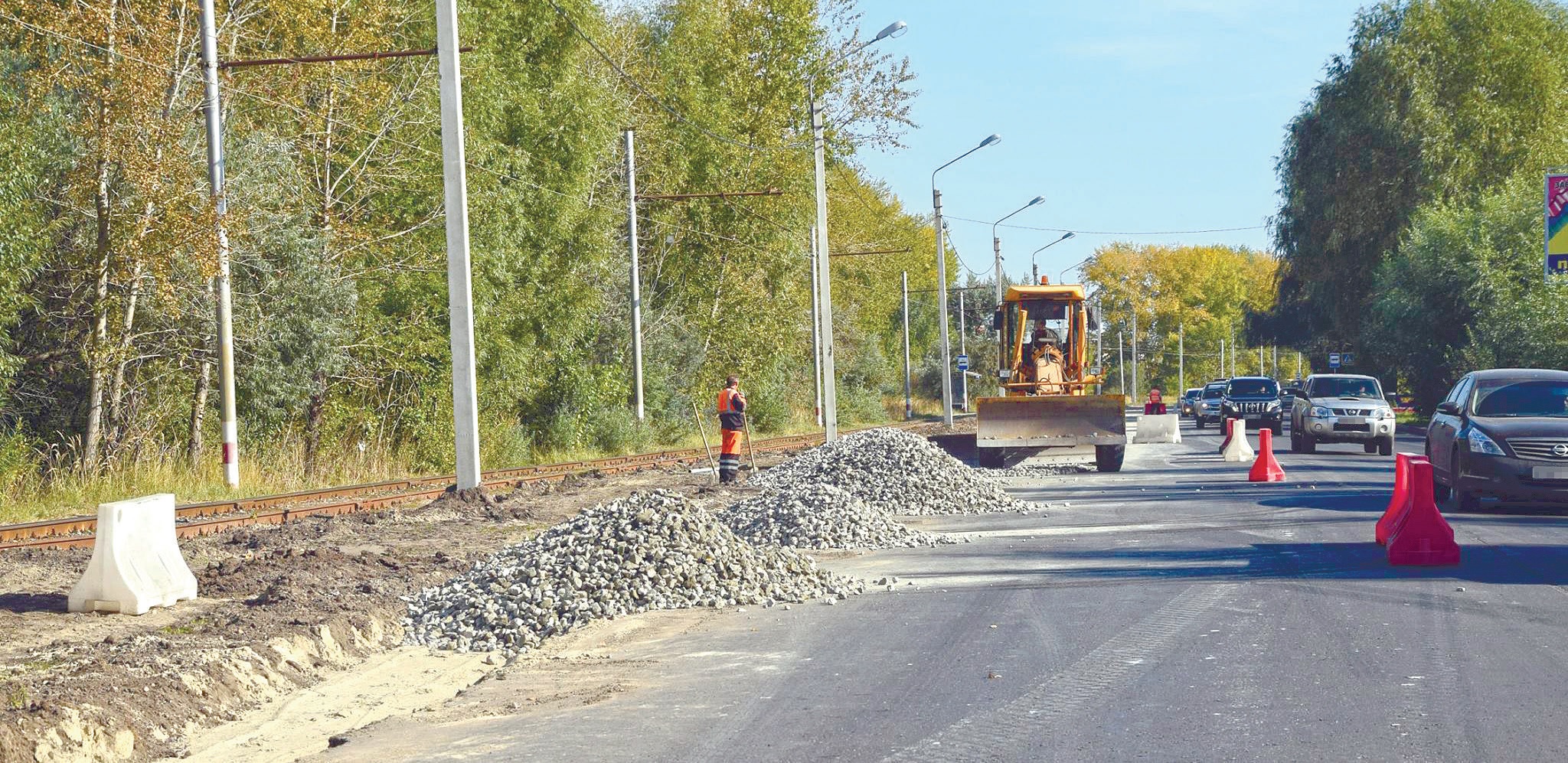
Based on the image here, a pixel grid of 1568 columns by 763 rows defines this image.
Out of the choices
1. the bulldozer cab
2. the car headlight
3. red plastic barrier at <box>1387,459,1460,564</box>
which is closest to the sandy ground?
red plastic barrier at <box>1387,459,1460,564</box>

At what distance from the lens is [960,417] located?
69500mm

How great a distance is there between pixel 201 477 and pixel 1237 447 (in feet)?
66.7

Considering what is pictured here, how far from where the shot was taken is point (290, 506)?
18.5 meters

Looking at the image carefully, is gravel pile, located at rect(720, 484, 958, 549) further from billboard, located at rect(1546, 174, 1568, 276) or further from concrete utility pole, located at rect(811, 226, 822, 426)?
concrete utility pole, located at rect(811, 226, 822, 426)

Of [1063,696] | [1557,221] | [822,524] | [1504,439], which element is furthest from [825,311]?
[1063,696]

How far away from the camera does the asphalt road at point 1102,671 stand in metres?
6.52

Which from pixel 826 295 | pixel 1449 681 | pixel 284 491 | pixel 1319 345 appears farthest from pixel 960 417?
pixel 1449 681

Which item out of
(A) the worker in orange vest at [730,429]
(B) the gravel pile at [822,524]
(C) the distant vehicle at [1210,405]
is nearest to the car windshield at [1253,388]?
(C) the distant vehicle at [1210,405]

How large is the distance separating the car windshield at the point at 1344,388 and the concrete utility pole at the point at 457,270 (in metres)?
19.9

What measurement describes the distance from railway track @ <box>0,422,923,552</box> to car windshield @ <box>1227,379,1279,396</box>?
79.9 ft

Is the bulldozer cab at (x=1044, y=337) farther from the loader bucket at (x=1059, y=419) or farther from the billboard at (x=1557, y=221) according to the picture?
the billboard at (x=1557, y=221)

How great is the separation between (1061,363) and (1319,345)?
37.6m

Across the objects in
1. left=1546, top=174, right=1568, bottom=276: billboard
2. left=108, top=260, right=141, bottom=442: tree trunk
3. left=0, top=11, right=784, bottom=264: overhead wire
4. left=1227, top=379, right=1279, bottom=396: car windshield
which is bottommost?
left=1227, top=379, right=1279, bottom=396: car windshield

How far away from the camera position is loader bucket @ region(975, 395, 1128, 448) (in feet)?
83.4
